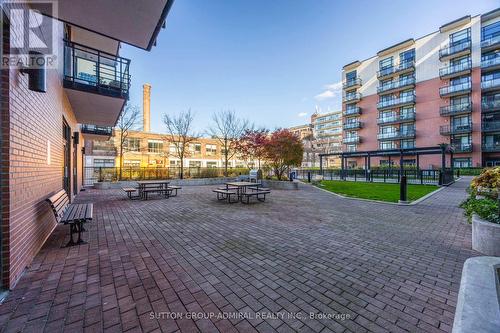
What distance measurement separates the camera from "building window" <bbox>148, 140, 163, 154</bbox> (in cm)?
3922

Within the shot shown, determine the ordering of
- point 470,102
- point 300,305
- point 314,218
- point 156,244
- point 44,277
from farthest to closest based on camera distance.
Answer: point 470,102 → point 314,218 → point 156,244 → point 44,277 → point 300,305

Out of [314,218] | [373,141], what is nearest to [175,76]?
[314,218]

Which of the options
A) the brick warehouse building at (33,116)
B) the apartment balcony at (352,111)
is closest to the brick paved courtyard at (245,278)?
the brick warehouse building at (33,116)

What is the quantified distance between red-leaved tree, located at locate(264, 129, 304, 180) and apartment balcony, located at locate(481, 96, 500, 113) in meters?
30.3

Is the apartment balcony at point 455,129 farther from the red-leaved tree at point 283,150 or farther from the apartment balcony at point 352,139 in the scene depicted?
the red-leaved tree at point 283,150

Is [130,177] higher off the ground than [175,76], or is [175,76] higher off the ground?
[175,76]

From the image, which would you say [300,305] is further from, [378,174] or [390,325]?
[378,174]

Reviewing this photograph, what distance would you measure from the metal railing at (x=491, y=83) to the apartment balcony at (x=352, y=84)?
680 inches

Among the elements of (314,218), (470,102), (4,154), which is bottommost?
(314,218)

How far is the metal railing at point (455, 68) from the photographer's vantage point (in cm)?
2875

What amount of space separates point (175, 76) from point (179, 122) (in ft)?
17.3

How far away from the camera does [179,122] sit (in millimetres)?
23438

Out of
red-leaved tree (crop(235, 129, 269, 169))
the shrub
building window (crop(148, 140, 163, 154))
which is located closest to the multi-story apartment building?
red-leaved tree (crop(235, 129, 269, 169))

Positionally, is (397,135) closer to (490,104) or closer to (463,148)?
(463,148)
